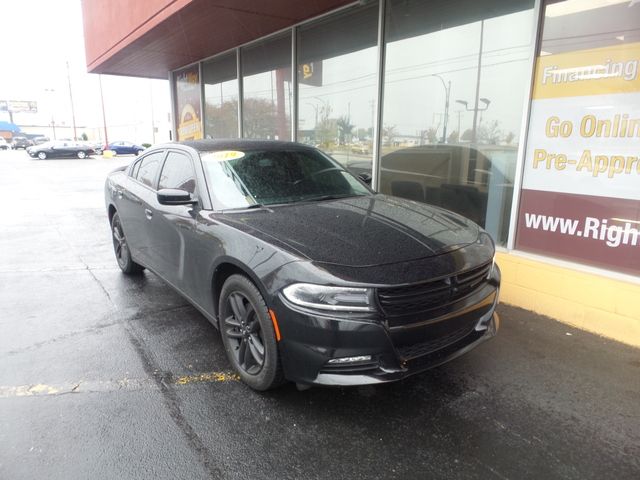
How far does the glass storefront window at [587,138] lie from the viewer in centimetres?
382

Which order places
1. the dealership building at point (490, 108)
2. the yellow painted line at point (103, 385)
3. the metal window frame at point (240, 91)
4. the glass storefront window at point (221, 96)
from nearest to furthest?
the yellow painted line at point (103, 385) → the dealership building at point (490, 108) → the metal window frame at point (240, 91) → the glass storefront window at point (221, 96)

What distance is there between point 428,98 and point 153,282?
409 centimetres

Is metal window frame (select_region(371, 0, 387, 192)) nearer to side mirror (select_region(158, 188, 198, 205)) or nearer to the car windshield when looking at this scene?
the car windshield

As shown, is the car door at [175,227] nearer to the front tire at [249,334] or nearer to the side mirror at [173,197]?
the side mirror at [173,197]

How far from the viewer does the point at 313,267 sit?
2482mm

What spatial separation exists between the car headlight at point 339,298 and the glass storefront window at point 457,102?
10.2 ft

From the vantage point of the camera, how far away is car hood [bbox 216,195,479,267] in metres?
2.62

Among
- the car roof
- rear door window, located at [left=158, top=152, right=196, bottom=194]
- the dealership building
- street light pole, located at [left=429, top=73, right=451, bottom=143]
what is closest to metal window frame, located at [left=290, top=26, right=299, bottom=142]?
the dealership building

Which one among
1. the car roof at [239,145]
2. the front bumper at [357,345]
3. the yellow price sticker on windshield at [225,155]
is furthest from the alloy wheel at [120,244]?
the front bumper at [357,345]

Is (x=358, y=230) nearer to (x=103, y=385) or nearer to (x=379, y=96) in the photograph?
(x=103, y=385)

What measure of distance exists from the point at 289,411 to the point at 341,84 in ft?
18.4

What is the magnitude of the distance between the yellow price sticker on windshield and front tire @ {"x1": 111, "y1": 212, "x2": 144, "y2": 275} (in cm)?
219

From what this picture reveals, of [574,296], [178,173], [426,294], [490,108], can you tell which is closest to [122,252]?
[178,173]

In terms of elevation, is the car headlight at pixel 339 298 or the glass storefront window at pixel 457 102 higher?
the glass storefront window at pixel 457 102
